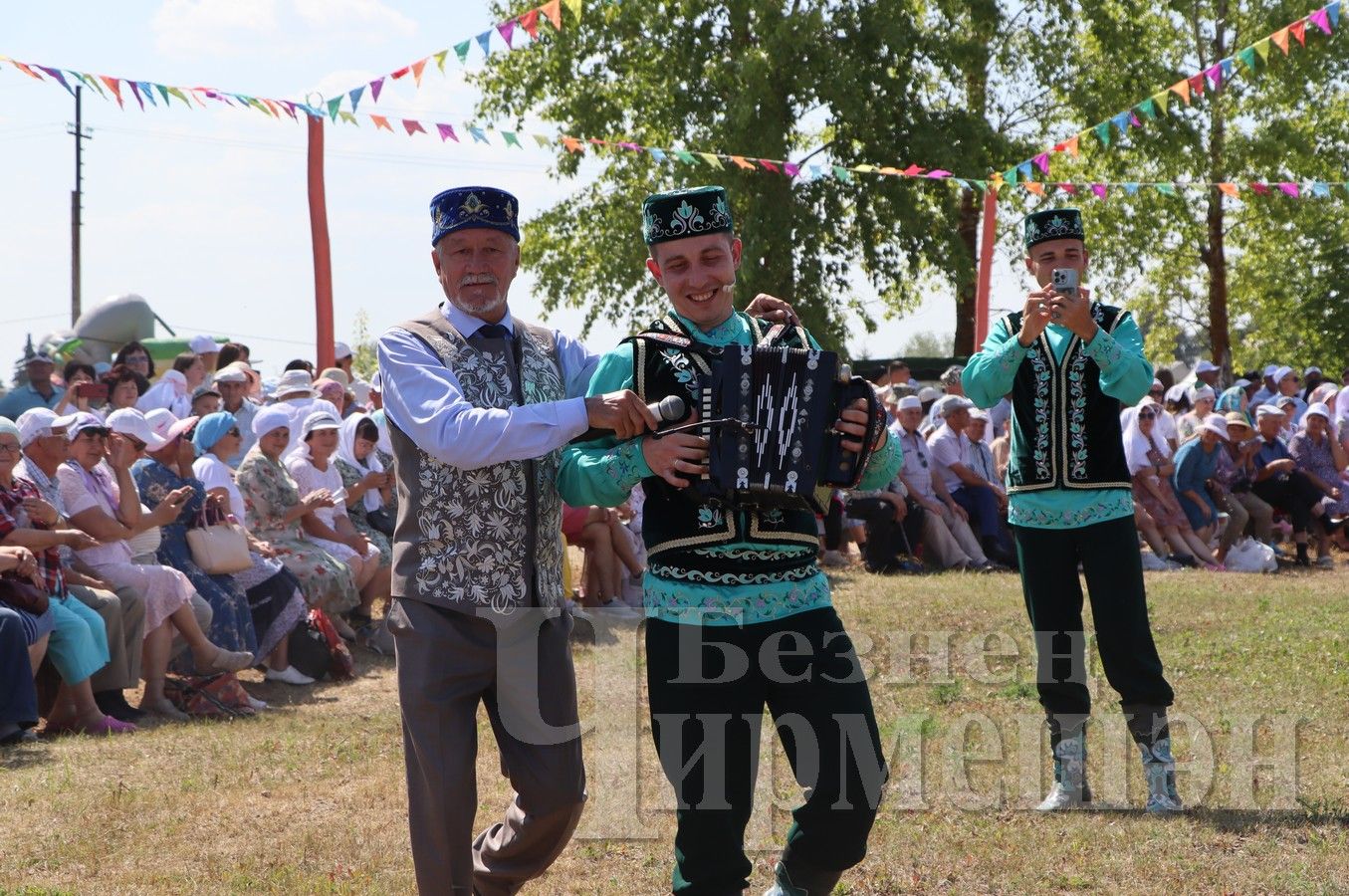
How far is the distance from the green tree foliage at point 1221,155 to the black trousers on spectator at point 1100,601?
2257 centimetres

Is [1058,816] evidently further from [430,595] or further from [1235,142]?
[1235,142]

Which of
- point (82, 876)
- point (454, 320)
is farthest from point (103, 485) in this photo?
point (454, 320)

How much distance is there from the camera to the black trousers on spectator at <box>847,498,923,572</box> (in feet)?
50.2

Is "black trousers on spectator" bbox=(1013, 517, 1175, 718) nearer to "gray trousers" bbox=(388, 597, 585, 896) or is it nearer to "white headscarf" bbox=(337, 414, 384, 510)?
"gray trousers" bbox=(388, 597, 585, 896)

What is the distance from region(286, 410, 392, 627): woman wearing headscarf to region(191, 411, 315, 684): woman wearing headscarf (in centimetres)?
76

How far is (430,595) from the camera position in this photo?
13.9 ft

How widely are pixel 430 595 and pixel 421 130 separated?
10.8 metres

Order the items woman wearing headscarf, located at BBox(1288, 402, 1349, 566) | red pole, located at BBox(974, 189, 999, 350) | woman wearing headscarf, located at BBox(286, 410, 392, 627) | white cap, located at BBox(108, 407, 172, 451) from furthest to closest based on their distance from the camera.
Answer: red pole, located at BBox(974, 189, 999, 350) < woman wearing headscarf, located at BBox(1288, 402, 1349, 566) < woman wearing headscarf, located at BBox(286, 410, 392, 627) < white cap, located at BBox(108, 407, 172, 451)

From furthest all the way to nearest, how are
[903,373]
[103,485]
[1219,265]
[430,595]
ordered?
[1219,265] < [903,373] < [103,485] < [430,595]

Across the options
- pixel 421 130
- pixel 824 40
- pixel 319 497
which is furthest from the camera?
pixel 824 40

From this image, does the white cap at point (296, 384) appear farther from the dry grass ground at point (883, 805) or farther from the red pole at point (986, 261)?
the red pole at point (986, 261)

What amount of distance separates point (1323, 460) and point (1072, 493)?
13.0 meters

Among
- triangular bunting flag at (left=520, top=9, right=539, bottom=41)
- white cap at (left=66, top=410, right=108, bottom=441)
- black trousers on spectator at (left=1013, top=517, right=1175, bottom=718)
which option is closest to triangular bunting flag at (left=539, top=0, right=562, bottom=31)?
triangular bunting flag at (left=520, top=9, right=539, bottom=41)

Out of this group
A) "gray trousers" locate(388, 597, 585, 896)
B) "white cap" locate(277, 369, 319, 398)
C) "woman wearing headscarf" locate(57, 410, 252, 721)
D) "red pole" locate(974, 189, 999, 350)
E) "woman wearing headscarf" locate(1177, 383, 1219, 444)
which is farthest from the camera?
"red pole" locate(974, 189, 999, 350)
